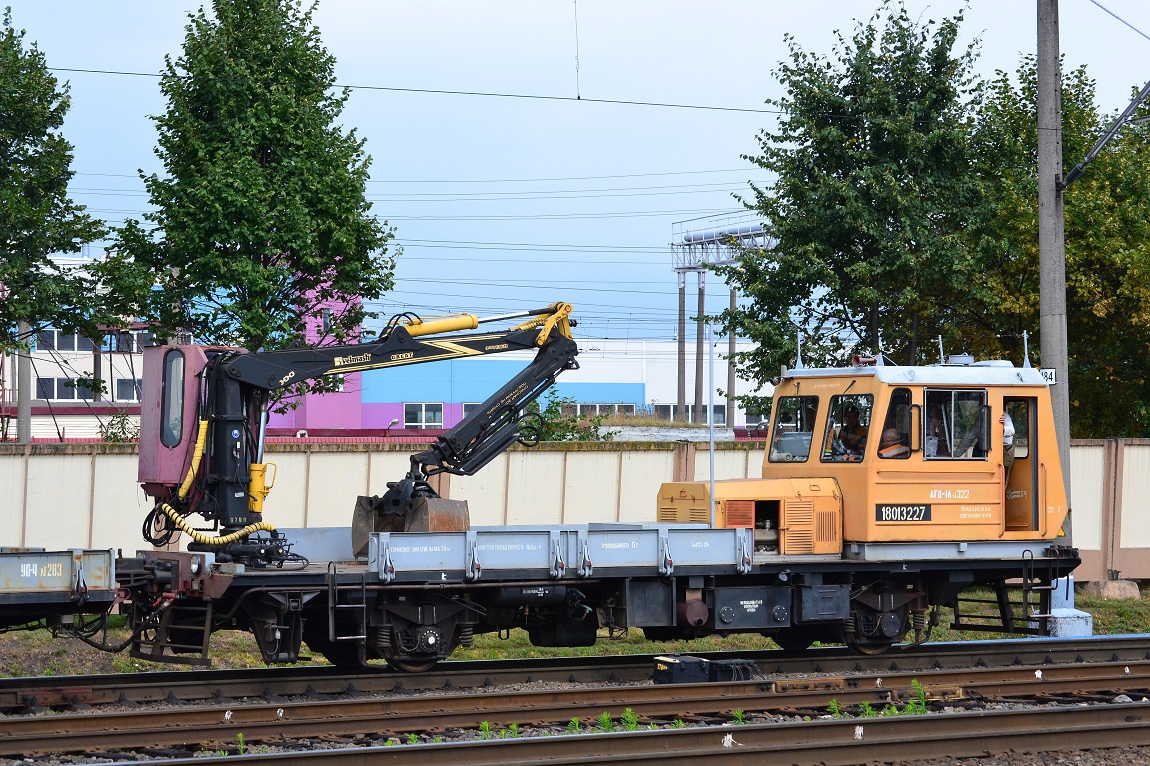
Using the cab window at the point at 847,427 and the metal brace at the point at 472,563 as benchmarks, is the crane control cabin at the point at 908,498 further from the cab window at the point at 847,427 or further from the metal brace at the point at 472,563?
the metal brace at the point at 472,563

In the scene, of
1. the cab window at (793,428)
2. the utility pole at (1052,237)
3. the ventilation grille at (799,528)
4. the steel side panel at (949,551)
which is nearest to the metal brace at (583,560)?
the ventilation grille at (799,528)

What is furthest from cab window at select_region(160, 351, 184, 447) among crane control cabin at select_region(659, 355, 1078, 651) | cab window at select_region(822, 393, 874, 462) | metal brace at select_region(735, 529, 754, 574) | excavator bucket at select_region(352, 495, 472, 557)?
cab window at select_region(822, 393, 874, 462)

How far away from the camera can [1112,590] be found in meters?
20.3

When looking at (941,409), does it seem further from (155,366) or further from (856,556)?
(155,366)

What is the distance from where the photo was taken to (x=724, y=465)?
66.9 ft

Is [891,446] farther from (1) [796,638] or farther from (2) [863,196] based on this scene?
(2) [863,196]

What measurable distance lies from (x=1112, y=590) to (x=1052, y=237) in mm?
6649

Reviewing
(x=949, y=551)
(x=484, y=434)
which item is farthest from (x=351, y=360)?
(x=949, y=551)

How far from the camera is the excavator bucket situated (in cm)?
1297

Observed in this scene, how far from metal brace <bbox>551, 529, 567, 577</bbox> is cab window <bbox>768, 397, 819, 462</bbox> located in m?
3.44

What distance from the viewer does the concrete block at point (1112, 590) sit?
2028cm

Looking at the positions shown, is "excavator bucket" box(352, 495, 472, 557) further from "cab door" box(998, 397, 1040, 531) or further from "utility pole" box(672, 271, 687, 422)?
"utility pole" box(672, 271, 687, 422)

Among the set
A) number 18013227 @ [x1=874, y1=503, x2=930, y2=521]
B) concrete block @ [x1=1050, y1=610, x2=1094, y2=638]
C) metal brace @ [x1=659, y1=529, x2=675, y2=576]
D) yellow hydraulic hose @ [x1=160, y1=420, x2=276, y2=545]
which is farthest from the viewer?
concrete block @ [x1=1050, y1=610, x2=1094, y2=638]

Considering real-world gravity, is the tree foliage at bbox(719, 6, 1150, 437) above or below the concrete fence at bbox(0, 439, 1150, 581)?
above
